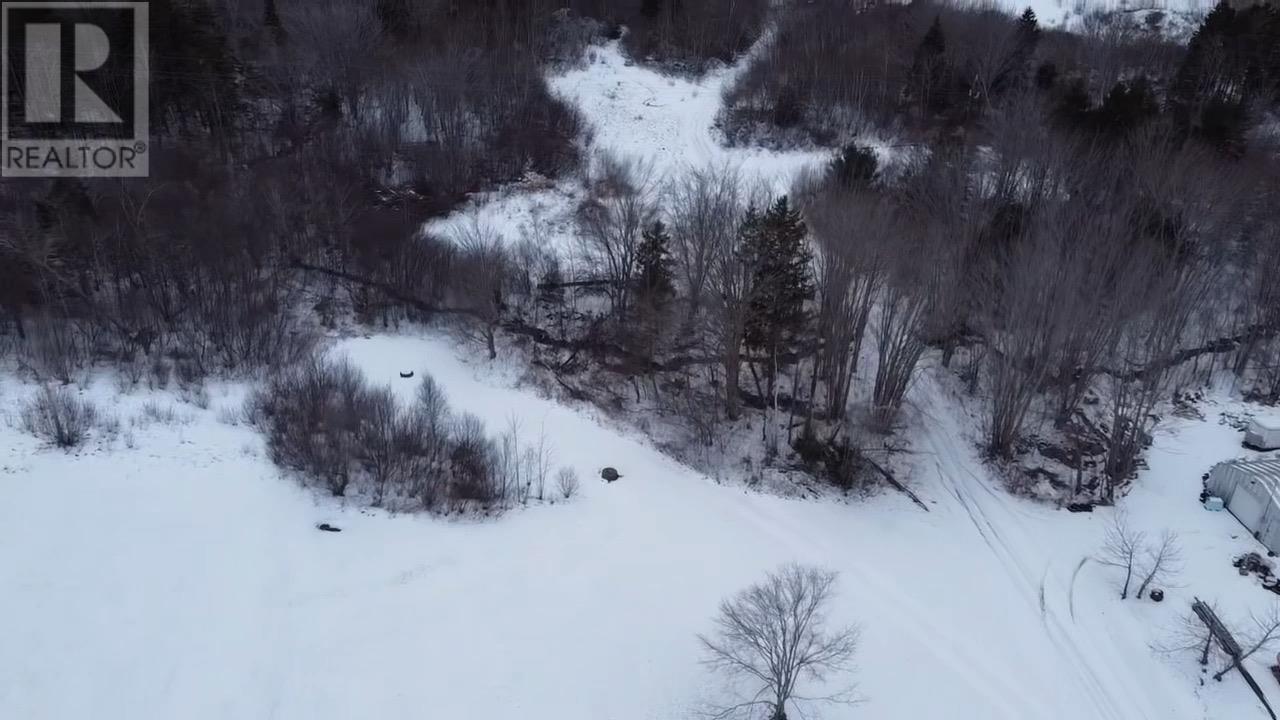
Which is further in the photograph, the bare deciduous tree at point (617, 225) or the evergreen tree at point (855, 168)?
the bare deciduous tree at point (617, 225)

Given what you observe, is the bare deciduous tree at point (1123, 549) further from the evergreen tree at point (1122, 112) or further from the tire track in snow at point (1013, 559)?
the evergreen tree at point (1122, 112)

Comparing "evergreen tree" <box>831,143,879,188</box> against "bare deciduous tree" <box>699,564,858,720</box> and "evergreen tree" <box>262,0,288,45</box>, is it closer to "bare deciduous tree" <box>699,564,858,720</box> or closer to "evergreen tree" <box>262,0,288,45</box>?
"bare deciduous tree" <box>699,564,858,720</box>

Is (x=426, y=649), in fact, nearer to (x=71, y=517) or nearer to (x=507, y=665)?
(x=507, y=665)

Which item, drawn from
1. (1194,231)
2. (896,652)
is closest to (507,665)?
(896,652)

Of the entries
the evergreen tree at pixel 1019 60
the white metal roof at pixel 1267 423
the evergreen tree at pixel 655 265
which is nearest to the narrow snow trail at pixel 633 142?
the evergreen tree at pixel 655 265

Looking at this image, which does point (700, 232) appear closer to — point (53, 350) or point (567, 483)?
point (567, 483)

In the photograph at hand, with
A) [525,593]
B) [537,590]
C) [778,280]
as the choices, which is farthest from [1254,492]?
[525,593]

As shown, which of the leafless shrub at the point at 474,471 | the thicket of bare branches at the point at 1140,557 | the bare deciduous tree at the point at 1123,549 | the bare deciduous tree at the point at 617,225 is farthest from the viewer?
the bare deciduous tree at the point at 617,225

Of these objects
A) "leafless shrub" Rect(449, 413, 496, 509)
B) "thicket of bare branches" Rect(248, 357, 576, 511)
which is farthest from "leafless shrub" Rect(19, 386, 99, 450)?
"leafless shrub" Rect(449, 413, 496, 509)
